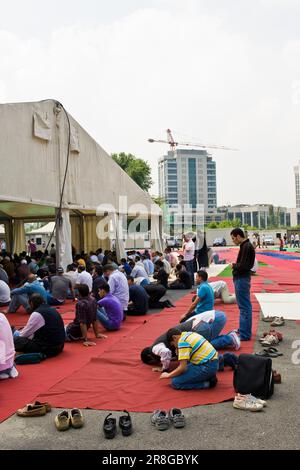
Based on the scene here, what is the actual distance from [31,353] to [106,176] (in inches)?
435

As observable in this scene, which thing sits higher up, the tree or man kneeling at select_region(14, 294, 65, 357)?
the tree

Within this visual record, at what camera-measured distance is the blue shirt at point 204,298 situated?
6637 millimetres

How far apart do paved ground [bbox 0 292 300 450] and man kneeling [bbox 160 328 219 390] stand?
1.37ft

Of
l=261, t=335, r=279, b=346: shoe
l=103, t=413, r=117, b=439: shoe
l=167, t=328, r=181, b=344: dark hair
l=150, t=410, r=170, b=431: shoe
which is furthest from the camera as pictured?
l=261, t=335, r=279, b=346: shoe

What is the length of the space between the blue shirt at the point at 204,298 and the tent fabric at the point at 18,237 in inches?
604

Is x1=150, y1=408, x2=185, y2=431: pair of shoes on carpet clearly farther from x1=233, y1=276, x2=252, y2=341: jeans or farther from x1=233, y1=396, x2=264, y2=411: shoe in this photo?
x1=233, y1=276, x2=252, y2=341: jeans

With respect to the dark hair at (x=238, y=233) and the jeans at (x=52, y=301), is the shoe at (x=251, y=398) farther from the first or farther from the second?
the jeans at (x=52, y=301)

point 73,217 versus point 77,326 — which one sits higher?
point 73,217

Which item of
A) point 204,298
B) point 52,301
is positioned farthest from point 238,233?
point 52,301

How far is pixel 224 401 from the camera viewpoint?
13.9 ft

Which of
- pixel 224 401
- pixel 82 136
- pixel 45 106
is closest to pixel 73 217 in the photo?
pixel 82 136

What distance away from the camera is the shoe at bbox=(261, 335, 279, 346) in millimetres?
6245

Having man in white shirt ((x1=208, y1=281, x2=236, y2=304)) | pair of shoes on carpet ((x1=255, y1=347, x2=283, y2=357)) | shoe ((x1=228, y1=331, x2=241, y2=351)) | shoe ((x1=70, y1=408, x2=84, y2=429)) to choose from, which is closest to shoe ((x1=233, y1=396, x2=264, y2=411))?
shoe ((x1=70, y1=408, x2=84, y2=429))
